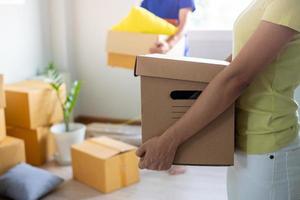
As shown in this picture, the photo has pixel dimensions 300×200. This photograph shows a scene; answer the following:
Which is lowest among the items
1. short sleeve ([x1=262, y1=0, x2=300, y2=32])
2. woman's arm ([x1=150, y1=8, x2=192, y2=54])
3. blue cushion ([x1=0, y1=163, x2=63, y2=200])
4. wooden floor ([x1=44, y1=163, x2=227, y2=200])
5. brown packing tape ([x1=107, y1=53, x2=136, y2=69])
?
wooden floor ([x1=44, y1=163, x2=227, y2=200])

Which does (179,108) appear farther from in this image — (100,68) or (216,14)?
(100,68)

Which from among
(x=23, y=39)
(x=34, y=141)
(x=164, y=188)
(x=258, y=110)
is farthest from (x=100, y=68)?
(x=258, y=110)

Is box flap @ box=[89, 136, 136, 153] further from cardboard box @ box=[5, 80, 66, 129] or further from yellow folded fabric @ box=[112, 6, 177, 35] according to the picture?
yellow folded fabric @ box=[112, 6, 177, 35]

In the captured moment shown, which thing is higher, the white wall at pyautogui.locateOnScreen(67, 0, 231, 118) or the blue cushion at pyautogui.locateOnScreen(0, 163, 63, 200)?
the white wall at pyautogui.locateOnScreen(67, 0, 231, 118)

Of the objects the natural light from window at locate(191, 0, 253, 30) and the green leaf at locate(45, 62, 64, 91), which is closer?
the green leaf at locate(45, 62, 64, 91)

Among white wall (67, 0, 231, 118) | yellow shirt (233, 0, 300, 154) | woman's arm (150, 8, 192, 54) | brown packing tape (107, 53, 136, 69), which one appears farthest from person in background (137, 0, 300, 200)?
white wall (67, 0, 231, 118)

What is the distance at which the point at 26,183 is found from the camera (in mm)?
2320

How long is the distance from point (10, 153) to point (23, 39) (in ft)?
3.44

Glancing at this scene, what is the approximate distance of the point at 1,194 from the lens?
237 centimetres

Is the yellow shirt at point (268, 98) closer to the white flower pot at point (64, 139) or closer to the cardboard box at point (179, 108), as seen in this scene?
the cardboard box at point (179, 108)

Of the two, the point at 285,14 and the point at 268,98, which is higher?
the point at 285,14

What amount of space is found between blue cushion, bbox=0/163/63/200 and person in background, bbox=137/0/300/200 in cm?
146

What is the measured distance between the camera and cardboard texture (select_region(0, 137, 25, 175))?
2.49 meters

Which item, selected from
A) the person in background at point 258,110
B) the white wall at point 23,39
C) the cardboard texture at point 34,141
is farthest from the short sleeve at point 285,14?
the white wall at point 23,39
